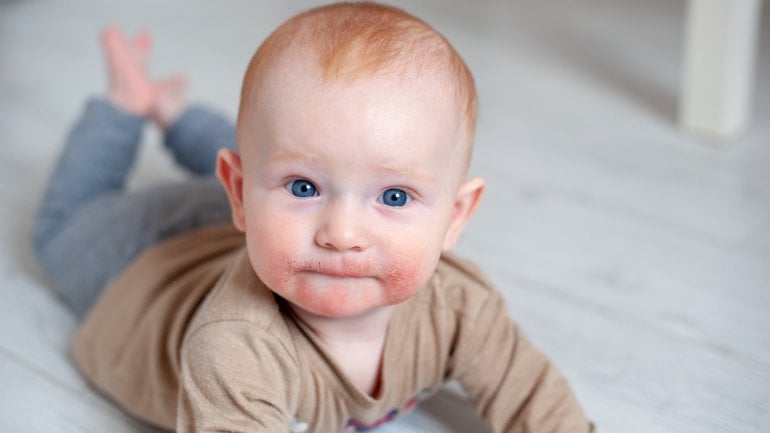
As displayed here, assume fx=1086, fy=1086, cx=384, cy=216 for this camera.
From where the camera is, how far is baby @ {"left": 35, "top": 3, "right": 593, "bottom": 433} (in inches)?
26.7

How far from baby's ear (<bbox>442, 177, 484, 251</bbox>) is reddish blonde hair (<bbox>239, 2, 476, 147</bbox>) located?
0.04 m

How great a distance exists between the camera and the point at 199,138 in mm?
1193

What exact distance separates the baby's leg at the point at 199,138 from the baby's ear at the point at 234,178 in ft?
1.27

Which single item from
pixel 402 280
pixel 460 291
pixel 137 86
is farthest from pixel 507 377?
pixel 137 86

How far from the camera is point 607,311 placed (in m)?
1.06

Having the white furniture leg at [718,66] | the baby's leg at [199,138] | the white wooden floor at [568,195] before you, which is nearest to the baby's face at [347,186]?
the white wooden floor at [568,195]

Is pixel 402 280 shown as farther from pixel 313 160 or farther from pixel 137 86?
pixel 137 86

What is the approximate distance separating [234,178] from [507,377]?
262 millimetres

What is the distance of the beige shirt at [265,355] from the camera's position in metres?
0.75

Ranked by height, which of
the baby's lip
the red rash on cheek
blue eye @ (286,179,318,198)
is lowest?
the red rash on cheek

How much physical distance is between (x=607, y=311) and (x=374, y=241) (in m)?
0.44

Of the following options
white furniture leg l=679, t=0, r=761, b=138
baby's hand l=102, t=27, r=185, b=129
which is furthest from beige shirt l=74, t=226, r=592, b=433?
white furniture leg l=679, t=0, r=761, b=138

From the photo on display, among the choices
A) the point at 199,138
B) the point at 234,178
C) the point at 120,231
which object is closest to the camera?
the point at 234,178

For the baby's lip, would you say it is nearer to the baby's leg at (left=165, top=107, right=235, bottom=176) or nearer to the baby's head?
the baby's head
